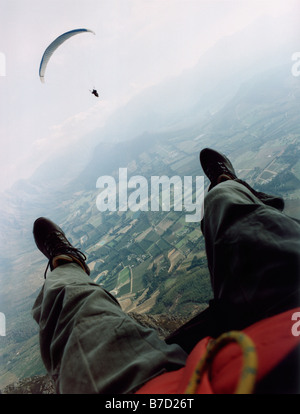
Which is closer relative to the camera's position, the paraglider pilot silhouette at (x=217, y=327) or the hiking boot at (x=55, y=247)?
the paraglider pilot silhouette at (x=217, y=327)

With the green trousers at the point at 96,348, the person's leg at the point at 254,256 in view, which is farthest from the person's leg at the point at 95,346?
the person's leg at the point at 254,256

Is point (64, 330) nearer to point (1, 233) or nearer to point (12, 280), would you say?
point (12, 280)

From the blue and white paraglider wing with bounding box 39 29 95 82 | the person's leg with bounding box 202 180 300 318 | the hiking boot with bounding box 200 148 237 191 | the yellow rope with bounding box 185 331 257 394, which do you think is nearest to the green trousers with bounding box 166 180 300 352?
the person's leg with bounding box 202 180 300 318

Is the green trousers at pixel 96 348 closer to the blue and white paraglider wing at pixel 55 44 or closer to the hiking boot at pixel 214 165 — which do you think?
the hiking boot at pixel 214 165

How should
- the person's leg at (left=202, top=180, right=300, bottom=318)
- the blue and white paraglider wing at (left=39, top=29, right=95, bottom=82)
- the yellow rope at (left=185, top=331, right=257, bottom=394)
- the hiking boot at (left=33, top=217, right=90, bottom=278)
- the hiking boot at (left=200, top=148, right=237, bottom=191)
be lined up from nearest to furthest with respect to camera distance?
the yellow rope at (left=185, top=331, right=257, bottom=394) → the person's leg at (left=202, top=180, right=300, bottom=318) → the hiking boot at (left=33, top=217, right=90, bottom=278) → the hiking boot at (left=200, top=148, right=237, bottom=191) → the blue and white paraglider wing at (left=39, top=29, right=95, bottom=82)

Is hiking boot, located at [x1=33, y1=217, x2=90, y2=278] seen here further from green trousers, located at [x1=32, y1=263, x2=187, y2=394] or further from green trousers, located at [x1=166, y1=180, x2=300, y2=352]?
green trousers, located at [x1=166, y1=180, x2=300, y2=352]

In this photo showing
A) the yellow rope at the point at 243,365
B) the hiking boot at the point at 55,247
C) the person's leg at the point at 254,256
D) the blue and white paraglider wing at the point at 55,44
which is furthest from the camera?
the blue and white paraglider wing at the point at 55,44
